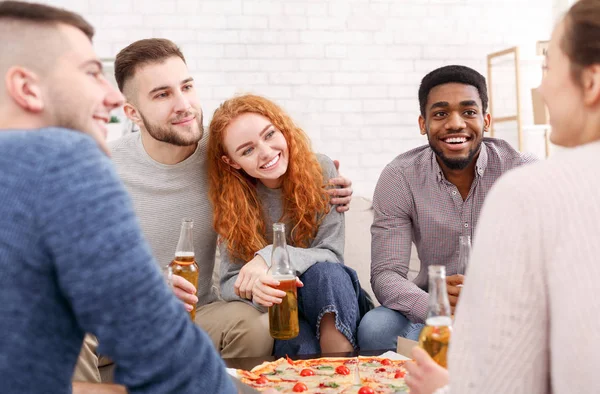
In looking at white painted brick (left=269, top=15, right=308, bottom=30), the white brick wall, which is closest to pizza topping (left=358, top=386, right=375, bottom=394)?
the white brick wall

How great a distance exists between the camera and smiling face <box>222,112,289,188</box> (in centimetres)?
242

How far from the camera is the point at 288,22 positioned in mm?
5188

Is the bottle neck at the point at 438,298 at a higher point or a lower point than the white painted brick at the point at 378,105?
lower

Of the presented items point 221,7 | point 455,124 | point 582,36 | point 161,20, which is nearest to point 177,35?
point 161,20

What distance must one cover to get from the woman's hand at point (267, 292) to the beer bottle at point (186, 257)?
0.18m

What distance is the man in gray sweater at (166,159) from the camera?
2479 mm

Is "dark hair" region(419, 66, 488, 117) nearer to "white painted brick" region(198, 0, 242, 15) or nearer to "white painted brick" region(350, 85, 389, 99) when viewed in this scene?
"white painted brick" region(350, 85, 389, 99)

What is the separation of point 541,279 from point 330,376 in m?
1.02

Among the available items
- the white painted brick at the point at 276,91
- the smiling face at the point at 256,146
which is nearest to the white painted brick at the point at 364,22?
the white painted brick at the point at 276,91

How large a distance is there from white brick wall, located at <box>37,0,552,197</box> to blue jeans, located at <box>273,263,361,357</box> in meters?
2.97

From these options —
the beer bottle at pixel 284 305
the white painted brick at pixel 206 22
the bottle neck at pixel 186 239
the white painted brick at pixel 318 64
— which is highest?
the white painted brick at pixel 206 22

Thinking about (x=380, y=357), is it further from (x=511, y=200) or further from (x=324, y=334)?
(x=511, y=200)

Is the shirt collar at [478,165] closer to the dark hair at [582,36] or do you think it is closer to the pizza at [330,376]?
the pizza at [330,376]

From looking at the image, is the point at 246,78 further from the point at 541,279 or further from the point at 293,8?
the point at 541,279
